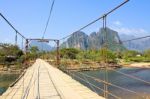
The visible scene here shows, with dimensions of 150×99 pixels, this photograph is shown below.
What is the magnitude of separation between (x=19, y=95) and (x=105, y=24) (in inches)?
116

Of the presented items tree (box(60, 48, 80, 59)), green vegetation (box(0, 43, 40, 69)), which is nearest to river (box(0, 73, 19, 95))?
green vegetation (box(0, 43, 40, 69))

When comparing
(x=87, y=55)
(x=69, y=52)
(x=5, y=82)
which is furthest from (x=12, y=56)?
(x=5, y=82)

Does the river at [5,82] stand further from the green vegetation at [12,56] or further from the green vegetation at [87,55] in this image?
the green vegetation at [87,55]

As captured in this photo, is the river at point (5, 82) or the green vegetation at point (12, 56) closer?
the green vegetation at point (12, 56)

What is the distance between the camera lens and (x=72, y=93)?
7281 mm

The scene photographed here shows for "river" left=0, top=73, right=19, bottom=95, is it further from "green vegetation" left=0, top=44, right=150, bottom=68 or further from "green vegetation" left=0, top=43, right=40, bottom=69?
"green vegetation" left=0, top=44, right=150, bottom=68

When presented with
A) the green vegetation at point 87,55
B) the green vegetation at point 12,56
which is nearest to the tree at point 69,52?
the green vegetation at point 87,55

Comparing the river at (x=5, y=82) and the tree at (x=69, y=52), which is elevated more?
the tree at (x=69, y=52)

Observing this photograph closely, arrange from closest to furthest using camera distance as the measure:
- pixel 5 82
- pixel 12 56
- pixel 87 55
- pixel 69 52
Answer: pixel 87 55
pixel 69 52
pixel 12 56
pixel 5 82

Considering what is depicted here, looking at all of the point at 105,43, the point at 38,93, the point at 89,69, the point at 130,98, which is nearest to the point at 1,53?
the point at 130,98

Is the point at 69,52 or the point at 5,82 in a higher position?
the point at 69,52

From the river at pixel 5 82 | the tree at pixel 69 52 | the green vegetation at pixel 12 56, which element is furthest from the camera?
the river at pixel 5 82

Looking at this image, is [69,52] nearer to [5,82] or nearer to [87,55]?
[87,55]

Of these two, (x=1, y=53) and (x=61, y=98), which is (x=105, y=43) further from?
(x=1, y=53)
